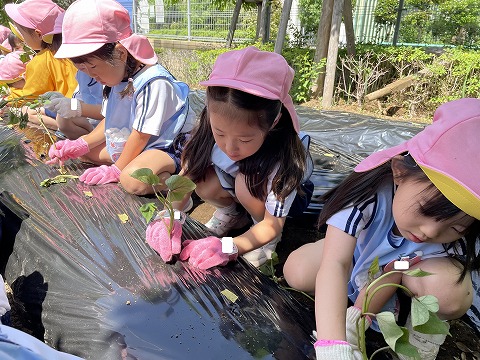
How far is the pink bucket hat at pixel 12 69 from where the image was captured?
3430 millimetres

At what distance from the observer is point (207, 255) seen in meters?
1.26

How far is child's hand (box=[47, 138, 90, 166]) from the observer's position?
1905mm

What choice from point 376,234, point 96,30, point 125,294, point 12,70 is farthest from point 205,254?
point 12,70

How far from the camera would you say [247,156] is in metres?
1.46

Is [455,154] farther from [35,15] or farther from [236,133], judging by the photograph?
[35,15]

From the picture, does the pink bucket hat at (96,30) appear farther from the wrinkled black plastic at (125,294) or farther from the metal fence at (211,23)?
the metal fence at (211,23)

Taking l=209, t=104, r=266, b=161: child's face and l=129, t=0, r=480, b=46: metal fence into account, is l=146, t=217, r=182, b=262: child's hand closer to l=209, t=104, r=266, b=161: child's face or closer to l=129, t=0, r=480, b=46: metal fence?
l=209, t=104, r=266, b=161: child's face

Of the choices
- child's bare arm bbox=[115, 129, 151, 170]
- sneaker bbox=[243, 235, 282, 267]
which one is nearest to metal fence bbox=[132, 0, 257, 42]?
child's bare arm bbox=[115, 129, 151, 170]

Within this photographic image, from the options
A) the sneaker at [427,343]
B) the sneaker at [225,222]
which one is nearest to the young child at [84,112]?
the sneaker at [225,222]

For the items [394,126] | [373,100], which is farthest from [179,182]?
[373,100]

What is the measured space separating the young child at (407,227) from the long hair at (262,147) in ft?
0.86

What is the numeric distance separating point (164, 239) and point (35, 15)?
2.01 meters

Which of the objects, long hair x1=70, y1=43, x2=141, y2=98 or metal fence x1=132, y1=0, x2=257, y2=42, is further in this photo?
metal fence x1=132, y1=0, x2=257, y2=42

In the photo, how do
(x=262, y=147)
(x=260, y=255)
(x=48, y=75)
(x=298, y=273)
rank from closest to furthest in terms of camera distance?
(x=298, y=273), (x=262, y=147), (x=260, y=255), (x=48, y=75)
